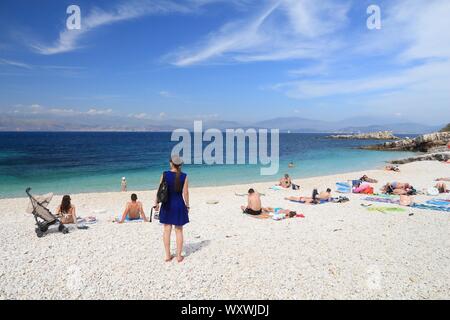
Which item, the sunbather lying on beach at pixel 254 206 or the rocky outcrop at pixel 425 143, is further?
the rocky outcrop at pixel 425 143

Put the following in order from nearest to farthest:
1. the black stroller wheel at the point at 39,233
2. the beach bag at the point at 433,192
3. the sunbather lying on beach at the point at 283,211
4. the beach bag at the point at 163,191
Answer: the beach bag at the point at 163,191 < the black stroller wheel at the point at 39,233 < the sunbather lying on beach at the point at 283,211 < the beach bag at the point at 433,192

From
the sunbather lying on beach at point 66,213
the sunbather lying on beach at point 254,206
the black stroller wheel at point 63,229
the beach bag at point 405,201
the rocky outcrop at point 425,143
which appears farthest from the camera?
the rocky outcrop at point 425,143

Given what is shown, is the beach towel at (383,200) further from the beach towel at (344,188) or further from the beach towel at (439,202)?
the beach towel at (344,188)

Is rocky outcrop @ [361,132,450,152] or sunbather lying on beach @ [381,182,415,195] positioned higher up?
rocky outcrop @ [361,132,450,152]

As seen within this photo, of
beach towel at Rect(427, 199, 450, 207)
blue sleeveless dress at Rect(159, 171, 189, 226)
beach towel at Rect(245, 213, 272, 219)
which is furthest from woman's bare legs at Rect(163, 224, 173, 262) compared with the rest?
beach towel at Rect(427, 199, 450, 207)

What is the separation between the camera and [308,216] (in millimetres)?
11453

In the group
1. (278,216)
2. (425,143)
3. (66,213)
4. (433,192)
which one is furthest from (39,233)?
(425,143)

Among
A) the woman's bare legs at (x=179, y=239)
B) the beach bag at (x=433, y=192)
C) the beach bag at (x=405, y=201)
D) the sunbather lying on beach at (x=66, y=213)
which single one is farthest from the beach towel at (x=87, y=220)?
the beach bag at (x=433, y=192)

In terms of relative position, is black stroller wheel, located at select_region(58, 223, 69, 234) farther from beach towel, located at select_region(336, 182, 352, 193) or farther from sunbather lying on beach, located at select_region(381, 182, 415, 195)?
sunbather lying on beach, located at select_region(381, 182, 415, 195)

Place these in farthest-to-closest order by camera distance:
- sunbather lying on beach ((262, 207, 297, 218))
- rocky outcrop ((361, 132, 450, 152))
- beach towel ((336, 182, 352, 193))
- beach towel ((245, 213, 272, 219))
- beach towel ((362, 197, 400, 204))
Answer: rocky outcrop ((361, 132, 450, 152)) < beach towel ((336, 182, 352, 193)) < beach towel ((362, 197, 400, 204)) < sunbather lying on beach ((262, 207, 297, 218)) < beach towel ((245, 213, 272, 219))

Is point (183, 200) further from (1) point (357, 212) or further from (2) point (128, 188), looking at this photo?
(2) point (128, 188)

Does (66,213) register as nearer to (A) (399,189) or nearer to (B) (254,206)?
(B) (254,206)
